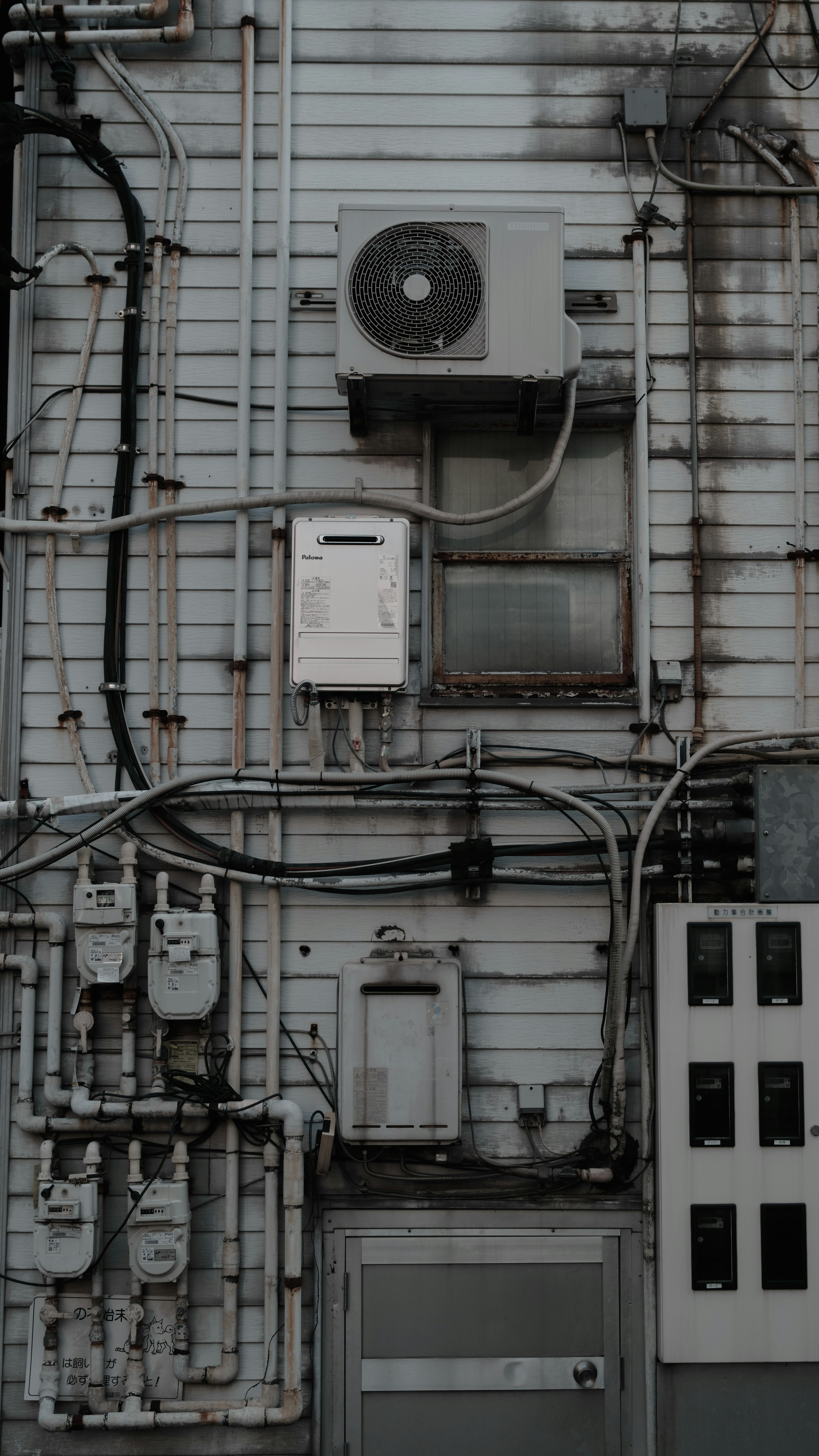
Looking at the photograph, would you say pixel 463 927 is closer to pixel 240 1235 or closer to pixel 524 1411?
pixel 240 1235

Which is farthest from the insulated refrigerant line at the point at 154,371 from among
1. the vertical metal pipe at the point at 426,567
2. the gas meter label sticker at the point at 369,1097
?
the gas meter label sticker at the point at 369,1097

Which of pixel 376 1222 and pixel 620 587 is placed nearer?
pixel 376 1222

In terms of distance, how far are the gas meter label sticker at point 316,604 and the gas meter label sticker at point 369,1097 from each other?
5.70ft

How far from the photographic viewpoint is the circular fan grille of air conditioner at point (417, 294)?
4297 millimetres

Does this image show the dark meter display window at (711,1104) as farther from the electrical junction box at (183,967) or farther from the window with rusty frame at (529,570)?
the electrical junction box at (183,967)

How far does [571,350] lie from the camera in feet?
14.4

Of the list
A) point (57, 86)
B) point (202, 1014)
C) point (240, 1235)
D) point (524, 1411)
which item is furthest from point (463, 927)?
point (57, 86)

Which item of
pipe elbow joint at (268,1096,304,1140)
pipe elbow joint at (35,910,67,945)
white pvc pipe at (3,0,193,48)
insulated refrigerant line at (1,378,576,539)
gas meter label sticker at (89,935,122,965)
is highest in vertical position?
white pvc pipe at (3,0,193,48)

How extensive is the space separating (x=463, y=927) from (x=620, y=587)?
62.4 inches

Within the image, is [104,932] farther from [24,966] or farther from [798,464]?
[798,464]

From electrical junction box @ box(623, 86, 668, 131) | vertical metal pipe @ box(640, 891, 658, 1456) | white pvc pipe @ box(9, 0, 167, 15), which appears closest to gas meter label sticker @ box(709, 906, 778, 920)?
vertical metal pipe @ box(640, 891, 658, 1456)

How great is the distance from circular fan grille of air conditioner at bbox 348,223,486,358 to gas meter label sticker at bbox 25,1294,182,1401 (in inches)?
151

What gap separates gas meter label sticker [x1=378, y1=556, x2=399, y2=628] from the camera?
4367 mm

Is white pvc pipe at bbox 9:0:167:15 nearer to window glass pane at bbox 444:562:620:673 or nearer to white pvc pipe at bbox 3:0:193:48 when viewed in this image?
white pvc pipe at bbox 3:0:193:48
